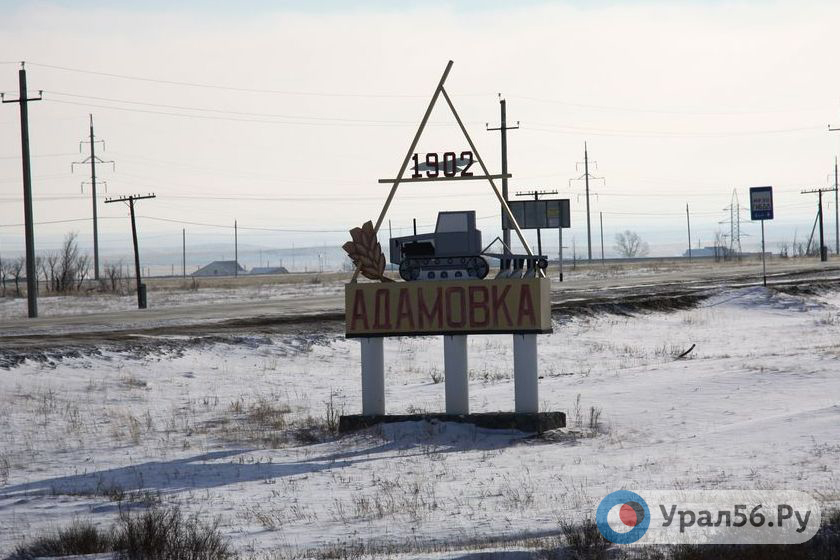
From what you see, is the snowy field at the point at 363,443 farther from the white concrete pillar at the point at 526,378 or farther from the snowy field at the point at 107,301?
the snowy field at the point at 107,301

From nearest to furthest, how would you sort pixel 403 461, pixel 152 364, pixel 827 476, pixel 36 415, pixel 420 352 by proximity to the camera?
pixel 827 476
pixel 403 461
pixel 36 415
pixel 152 364
pixel 420 352

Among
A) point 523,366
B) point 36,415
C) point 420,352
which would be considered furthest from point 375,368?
point 420,352

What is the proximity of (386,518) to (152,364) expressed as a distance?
13.9 meters

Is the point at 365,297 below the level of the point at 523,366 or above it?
above

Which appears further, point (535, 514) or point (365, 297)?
point (365, 297)

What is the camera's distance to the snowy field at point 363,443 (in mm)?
11867

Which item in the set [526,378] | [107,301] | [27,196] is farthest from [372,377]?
[107,301]

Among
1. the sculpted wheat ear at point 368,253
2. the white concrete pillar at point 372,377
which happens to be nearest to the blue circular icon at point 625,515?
the white concrete pillar at point 372,377

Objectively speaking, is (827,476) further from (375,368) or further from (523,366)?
(375,368)

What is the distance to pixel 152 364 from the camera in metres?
24.3

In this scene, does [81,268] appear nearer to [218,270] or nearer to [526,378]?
[526,378]

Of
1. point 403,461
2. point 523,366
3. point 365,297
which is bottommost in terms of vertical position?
point 403,461

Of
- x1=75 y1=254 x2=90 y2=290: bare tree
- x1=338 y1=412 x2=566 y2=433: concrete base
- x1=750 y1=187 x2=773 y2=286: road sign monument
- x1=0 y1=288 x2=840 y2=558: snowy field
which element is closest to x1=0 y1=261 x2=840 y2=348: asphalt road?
x1=0 y1=288 x2=840 y2=558: snowy field

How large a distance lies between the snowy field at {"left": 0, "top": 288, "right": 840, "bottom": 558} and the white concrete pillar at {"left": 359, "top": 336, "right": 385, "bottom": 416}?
0.74 metres
